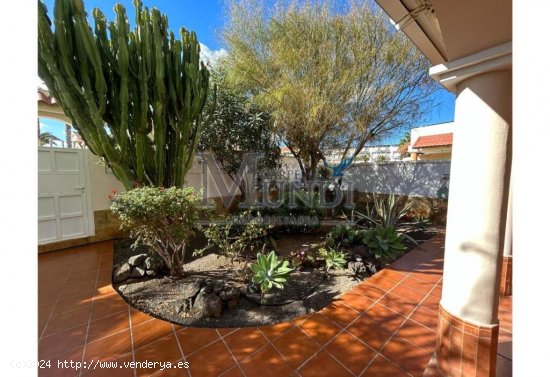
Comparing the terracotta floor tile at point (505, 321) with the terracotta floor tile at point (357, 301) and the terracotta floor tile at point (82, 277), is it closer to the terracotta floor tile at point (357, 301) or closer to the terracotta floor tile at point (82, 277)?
the terracotta floor tile at point (357, 301)

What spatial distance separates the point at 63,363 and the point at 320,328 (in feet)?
6.61

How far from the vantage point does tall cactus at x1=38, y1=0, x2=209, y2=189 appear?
2771 millimetres

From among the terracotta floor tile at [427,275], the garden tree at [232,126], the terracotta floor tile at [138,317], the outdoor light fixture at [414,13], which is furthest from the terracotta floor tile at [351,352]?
the garden tree at [232,126]

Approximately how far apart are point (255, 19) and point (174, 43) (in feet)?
5.74

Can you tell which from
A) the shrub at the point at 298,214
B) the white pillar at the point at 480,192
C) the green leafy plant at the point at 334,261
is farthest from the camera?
the shrub at the point at 298,214

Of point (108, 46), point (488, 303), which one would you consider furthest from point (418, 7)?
point (108, 46)

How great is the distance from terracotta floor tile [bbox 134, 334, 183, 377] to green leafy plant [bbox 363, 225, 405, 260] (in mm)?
2764

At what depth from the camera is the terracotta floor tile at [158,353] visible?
1558 millimetres

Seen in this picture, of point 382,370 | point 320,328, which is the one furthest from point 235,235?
point 382,370

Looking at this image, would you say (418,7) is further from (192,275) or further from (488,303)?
(192,275)

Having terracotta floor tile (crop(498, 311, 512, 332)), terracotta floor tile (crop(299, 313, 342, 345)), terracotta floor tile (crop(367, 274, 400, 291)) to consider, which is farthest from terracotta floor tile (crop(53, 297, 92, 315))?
terracotta floor tile (crop(498, 311, 512, 332))

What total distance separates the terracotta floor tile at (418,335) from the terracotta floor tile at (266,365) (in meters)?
1.03

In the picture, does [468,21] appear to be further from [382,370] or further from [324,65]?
[324,65]
